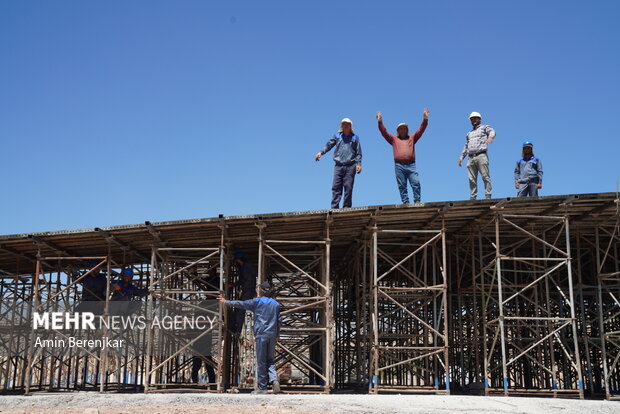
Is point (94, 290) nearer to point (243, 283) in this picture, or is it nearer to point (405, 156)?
point (243, 283)

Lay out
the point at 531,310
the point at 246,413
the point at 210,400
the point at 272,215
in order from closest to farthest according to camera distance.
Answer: the point at 246,413 → the point at 210,400 → the point at 272,215 → the point at 531,310

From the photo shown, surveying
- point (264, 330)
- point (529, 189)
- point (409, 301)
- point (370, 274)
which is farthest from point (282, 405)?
point (529, 189)

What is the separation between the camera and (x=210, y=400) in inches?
492

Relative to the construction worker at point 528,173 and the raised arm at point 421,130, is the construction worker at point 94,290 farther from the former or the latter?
the construction worker at point 528,173

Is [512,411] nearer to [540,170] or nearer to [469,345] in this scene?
[540,170]

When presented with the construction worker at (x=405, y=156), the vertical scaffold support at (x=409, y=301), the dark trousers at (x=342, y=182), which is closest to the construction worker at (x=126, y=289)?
the dark trousers at (x=342, y=182)

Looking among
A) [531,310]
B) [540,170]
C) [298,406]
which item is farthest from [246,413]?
[531,310]

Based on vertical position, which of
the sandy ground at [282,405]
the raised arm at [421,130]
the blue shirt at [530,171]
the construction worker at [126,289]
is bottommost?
the sandy ground at [282,405]

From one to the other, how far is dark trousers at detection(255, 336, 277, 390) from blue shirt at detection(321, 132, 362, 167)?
5086 mm

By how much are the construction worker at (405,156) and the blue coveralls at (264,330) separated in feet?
15.7

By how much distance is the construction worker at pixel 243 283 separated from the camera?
17.4 m

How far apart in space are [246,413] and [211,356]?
20.0 feet

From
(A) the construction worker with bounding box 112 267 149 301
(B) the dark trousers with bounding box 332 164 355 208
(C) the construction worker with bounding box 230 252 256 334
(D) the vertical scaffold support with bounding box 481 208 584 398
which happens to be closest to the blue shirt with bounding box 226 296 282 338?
(C) the construction worker with bounding box 230 252 256 334

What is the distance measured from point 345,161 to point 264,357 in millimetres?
5392
